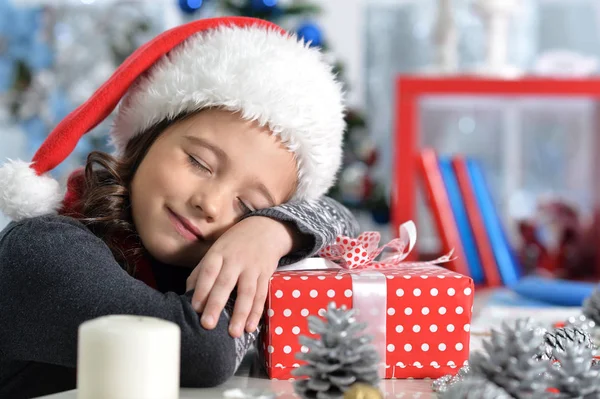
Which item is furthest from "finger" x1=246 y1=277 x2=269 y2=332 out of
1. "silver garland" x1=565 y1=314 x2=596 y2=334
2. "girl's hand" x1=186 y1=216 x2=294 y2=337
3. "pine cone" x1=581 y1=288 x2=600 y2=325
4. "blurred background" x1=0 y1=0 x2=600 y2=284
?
"blurred background" x1=0 y1=0 x2=600 y2=284

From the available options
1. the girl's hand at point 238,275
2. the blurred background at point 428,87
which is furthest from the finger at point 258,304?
the blurred background at point 428,87

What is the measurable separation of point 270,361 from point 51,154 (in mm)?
412

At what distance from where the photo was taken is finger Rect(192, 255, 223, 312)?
80 centimetres

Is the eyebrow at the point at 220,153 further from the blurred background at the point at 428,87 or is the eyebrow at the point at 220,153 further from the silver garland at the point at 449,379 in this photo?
the blurred background at the point at 428,87

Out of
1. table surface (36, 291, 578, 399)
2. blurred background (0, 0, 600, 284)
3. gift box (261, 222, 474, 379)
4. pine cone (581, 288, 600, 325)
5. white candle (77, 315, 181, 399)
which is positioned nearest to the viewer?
white candle (77, 315, 181, 399)

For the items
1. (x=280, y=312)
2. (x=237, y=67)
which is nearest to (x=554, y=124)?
(x=237, y=67)

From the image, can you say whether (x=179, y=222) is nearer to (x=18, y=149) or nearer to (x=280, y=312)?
(x=280, y=312)

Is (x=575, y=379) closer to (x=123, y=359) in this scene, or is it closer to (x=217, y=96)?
(x=123, y=359)

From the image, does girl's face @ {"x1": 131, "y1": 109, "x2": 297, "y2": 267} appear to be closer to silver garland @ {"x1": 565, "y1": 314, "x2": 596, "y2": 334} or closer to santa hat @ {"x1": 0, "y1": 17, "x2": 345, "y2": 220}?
santa hat @ {"x1": 0, "y1": 17, "x2": 345, "y2": 220}

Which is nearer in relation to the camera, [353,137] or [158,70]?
[158,70]

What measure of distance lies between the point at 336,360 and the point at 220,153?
0.37 metres

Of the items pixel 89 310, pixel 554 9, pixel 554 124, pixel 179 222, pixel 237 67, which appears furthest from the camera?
pixel 554 9

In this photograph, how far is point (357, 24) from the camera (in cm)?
341

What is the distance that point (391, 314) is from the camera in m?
0.87
